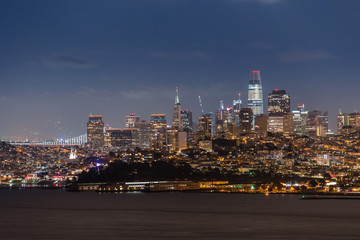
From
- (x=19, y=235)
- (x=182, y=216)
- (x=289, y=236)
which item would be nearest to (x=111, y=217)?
(x=182, y=216)

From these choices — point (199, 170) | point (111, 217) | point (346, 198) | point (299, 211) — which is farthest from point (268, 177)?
point (111, 217)

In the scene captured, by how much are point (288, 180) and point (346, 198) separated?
5023 cm

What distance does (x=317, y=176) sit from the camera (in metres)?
176

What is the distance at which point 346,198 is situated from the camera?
115312 millimetres

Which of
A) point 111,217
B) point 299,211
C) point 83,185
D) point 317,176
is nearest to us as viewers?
point 111,217

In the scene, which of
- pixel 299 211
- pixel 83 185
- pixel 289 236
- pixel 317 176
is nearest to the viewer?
pixel 289 236

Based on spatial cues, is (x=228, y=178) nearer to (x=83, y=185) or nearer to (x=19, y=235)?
(x=83, y=185)

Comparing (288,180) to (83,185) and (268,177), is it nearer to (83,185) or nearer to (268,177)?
(268,177)

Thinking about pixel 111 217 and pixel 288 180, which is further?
pixel 288 180

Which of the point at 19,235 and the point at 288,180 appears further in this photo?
the point at 288,180

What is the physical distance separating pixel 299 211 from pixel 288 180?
276 feet

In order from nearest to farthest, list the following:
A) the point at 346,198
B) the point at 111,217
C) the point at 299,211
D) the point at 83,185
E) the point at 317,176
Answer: the point at 111,217
the point at 299,211
the point at 346,198
the point at 83,185
the point at 317,176

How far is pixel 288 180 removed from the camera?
16550cm

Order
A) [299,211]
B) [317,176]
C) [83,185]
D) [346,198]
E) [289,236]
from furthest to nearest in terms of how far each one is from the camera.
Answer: [317,176] < [83,185] < [346,198] < [299,211] < [289,236]
